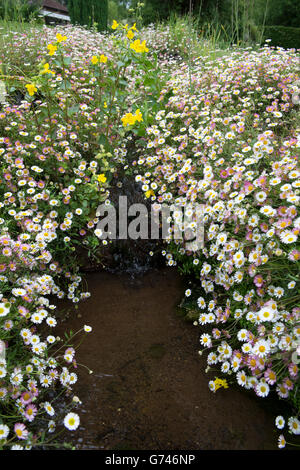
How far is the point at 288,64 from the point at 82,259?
9.39 ft

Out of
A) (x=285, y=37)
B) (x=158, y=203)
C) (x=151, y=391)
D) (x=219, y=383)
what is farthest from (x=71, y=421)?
(x=285, y=37)

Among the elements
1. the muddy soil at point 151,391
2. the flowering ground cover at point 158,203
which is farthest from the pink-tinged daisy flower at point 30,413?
the muddy soil at point 151,391

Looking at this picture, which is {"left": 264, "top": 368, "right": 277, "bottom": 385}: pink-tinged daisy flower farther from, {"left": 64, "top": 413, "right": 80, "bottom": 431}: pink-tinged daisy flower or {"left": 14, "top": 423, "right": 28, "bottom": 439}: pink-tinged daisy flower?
{"left": 14, "top": 423, "right": 28, "bottom": 439}: pink-tinged daisy flower

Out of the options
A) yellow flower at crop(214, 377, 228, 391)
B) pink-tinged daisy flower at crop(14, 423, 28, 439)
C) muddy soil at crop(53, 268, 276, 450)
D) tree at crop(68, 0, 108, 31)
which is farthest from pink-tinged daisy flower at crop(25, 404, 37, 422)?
tree at crop(68, 0, 108, 31)

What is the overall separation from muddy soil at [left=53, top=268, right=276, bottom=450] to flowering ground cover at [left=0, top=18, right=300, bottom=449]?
0.11 meters

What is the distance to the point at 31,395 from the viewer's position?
1688mm

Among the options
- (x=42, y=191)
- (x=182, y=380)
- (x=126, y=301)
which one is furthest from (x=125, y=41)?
(x=182, y=380)

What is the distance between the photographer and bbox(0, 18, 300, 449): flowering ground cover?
1757 mm

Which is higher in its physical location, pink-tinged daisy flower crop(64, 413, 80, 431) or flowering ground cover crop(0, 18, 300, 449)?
flowering ground cover crop(0, 18, 300, 449)

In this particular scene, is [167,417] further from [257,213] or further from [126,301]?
[257,213]

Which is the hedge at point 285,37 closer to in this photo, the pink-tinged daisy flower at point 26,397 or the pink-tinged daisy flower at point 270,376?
the pink-tinged daisy flower at point 270,376

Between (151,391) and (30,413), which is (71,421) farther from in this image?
(151,391)

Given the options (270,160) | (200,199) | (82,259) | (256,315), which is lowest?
(82,259)

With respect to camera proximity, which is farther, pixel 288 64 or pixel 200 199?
pixel 288 64
